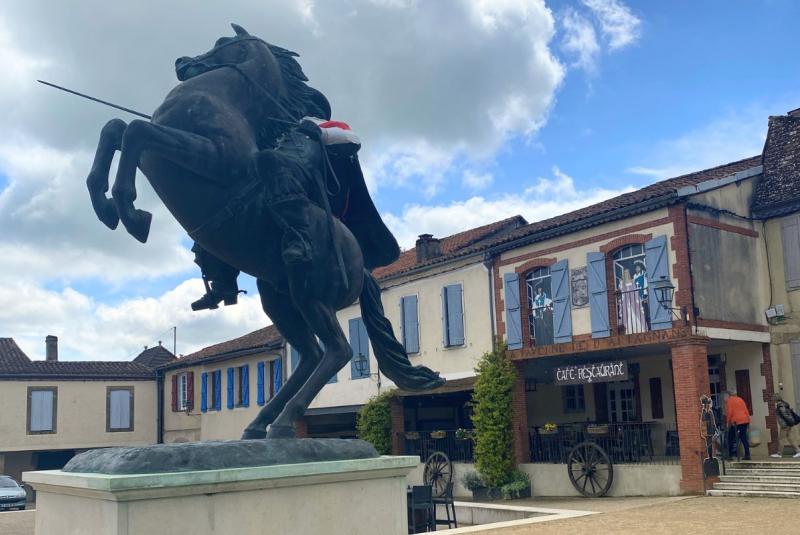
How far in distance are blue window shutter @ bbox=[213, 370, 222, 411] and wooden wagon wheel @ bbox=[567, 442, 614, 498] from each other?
58.7 ft

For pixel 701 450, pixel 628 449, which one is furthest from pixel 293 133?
pixel 628 449

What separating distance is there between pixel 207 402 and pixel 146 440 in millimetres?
6083

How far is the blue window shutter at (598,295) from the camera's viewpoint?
19.1m

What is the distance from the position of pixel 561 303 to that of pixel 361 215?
15.0 meters

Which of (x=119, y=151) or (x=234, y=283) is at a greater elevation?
(x=119, y=151)

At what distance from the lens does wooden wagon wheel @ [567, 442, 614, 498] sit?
18405 millimetres

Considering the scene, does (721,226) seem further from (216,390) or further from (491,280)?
(216,390)

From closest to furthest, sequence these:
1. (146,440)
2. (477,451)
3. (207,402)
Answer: (477,451), (207,402), (146,440)

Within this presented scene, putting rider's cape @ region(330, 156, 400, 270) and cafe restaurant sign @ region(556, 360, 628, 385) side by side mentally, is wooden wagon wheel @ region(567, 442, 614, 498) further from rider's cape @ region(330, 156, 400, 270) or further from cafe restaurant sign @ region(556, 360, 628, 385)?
rider's cape @ region(330, 156, 400, 270)

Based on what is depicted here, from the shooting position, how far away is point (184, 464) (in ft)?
13.3

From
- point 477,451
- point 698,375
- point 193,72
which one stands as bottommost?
point 477,451

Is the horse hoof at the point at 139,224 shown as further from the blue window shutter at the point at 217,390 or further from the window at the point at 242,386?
the blue window shutter at the point at 217,390

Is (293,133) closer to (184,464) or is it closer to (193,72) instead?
(193,72)

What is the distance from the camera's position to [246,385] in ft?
104
